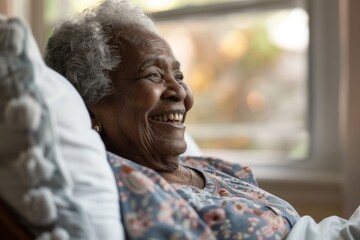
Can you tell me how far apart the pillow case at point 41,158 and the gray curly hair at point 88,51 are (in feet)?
1.05

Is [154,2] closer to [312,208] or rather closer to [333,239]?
[312,208]

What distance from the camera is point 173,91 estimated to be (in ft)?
4.37

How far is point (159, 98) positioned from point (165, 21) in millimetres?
1433

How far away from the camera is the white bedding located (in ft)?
3.92

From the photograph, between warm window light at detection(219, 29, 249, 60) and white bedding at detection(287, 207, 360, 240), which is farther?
warm window light at detection(219, 29, 249, 60)

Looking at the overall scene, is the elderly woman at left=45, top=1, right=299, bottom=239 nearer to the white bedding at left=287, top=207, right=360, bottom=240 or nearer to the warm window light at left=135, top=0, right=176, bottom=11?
the white bedding at left=287, top=207, right=360, bottom=240

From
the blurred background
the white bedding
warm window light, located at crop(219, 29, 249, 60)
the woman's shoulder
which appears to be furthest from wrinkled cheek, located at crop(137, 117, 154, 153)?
warm window light, located at crop(219, 29, 249, 60)

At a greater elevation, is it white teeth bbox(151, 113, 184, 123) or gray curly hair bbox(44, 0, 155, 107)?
gray curly hair bbox(44, 0, 155, 107)

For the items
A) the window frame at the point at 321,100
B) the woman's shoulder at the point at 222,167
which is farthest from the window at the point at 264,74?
the woman's shoulder at the point at 222,167

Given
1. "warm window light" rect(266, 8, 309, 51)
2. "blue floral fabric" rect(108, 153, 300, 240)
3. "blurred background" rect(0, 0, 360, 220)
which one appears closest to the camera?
"blue floral fabric" rect(108, 153, 300, 240)

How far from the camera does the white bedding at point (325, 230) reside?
3.92 feet

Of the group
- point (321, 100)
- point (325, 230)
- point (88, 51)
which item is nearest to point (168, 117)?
point (88, 51)

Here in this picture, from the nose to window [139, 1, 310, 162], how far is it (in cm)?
119

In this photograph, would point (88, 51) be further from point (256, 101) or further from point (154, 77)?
point (256, 101)
